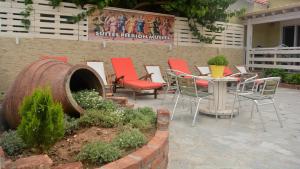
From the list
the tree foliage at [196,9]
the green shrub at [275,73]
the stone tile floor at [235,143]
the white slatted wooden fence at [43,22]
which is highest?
the tree foliage at [196,9]

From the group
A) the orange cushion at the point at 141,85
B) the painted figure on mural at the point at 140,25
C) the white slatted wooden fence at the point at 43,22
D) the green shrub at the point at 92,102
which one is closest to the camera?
the green shrub at the point at 92,102

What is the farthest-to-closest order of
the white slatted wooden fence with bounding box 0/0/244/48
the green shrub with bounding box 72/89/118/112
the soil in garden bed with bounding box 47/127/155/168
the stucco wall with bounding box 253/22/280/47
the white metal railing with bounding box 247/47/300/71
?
the stucco wall with bounding box 253/22/280/47
the white metal railing with bounding box 247/47/300/71
the white slatted wooden fence with bounding box 0/0/244/48
the green shrub with bounding box 72/89/118/112
the soil in garden bed with bounding box 47/127/155/168

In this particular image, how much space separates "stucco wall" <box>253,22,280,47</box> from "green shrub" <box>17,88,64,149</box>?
1405 cm

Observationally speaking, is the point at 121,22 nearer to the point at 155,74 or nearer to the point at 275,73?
the point at 155,74

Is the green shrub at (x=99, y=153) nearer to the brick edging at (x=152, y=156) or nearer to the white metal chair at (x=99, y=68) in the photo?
the brick edging at (x=152, y=156)

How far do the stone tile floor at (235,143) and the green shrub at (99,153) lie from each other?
0.85 metres

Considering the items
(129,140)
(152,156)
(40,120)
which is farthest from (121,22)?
(40,120)

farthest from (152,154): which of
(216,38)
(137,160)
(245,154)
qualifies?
(216,38)

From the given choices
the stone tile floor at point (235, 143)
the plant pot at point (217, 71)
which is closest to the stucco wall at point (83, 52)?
the stone tile floor at point (235, 143)

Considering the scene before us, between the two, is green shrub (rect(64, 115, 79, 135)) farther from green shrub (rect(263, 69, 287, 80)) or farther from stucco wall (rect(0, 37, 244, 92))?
green shrub (rect(263, 69, 287, 80))

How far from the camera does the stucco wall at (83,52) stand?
7828 mm

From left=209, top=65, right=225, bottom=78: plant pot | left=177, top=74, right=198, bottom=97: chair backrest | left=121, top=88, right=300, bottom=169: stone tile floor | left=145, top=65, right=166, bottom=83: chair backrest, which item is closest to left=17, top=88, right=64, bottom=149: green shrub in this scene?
left=121, top=88, right=300, bottom=169: stone tile floor

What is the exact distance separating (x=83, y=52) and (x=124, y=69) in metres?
1.55

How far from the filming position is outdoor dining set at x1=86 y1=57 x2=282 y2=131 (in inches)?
212
